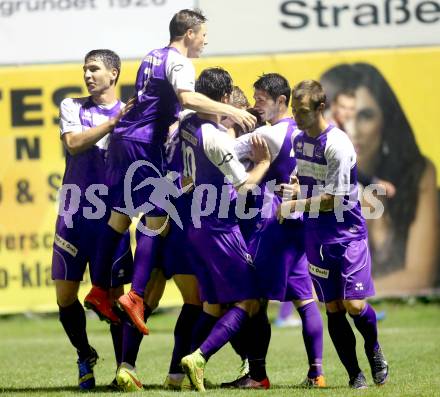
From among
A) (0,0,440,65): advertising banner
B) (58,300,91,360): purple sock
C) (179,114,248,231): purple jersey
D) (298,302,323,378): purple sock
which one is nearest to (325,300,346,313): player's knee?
(298,302,323,378): purple sock

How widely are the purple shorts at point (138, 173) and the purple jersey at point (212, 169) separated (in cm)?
25

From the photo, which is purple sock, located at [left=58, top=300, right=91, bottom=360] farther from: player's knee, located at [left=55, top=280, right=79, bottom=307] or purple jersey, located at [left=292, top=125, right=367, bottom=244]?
purple jersey, located at [left=292, top=125, right=367, bottom=244]

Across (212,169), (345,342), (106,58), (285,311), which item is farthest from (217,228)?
(285,311)

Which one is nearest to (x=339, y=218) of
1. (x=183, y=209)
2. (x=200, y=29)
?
(x=183, y=209)

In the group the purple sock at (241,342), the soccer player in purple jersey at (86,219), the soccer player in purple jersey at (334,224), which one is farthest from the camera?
the purple sock at (241,342)

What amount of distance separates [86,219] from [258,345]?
5.06ft

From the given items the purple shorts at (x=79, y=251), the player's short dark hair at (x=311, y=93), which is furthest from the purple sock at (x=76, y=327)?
the player's short dark hair at (x=311, y=93)

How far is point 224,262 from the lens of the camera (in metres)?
7.90

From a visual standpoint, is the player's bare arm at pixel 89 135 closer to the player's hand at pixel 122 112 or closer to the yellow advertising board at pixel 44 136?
the player's hand at pixel 122 112

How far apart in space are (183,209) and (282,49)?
6.96 meters

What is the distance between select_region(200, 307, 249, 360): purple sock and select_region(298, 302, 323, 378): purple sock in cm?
73

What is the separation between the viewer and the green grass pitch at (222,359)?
324 inches

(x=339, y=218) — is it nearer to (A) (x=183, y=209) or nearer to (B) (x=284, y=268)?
(B) (x=284, y=268)

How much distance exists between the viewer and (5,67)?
14.9 meters
